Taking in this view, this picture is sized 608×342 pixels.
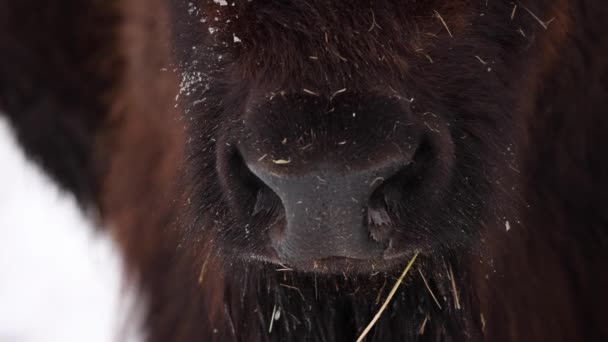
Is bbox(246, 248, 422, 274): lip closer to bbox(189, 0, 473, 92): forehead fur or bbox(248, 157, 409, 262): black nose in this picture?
bbox(248, 157, 409, 262): black nose

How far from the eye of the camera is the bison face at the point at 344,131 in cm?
129

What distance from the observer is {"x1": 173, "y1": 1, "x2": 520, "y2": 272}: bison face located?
129 cm

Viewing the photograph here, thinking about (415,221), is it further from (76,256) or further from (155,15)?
(76,256)

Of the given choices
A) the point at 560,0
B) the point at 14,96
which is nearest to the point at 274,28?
the point at 560,0

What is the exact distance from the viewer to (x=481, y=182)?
150 centimetres

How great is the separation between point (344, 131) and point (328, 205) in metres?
0.11

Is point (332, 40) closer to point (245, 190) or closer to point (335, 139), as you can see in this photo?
point (335, 139)

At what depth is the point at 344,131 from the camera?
4.21 feet

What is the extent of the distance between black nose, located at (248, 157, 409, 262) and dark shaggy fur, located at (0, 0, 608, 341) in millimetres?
31

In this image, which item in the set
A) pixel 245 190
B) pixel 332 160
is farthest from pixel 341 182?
pixel 245 190

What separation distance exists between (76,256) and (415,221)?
2.97m

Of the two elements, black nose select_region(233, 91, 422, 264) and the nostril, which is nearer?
black nose select_region(233, 91, 422, 264)

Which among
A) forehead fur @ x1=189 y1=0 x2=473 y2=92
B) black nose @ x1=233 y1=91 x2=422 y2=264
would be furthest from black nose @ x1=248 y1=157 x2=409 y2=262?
forehead fur @ x1=189 y1=0 x2=473 y2=92

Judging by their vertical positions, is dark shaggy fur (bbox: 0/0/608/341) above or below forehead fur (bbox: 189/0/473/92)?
below
